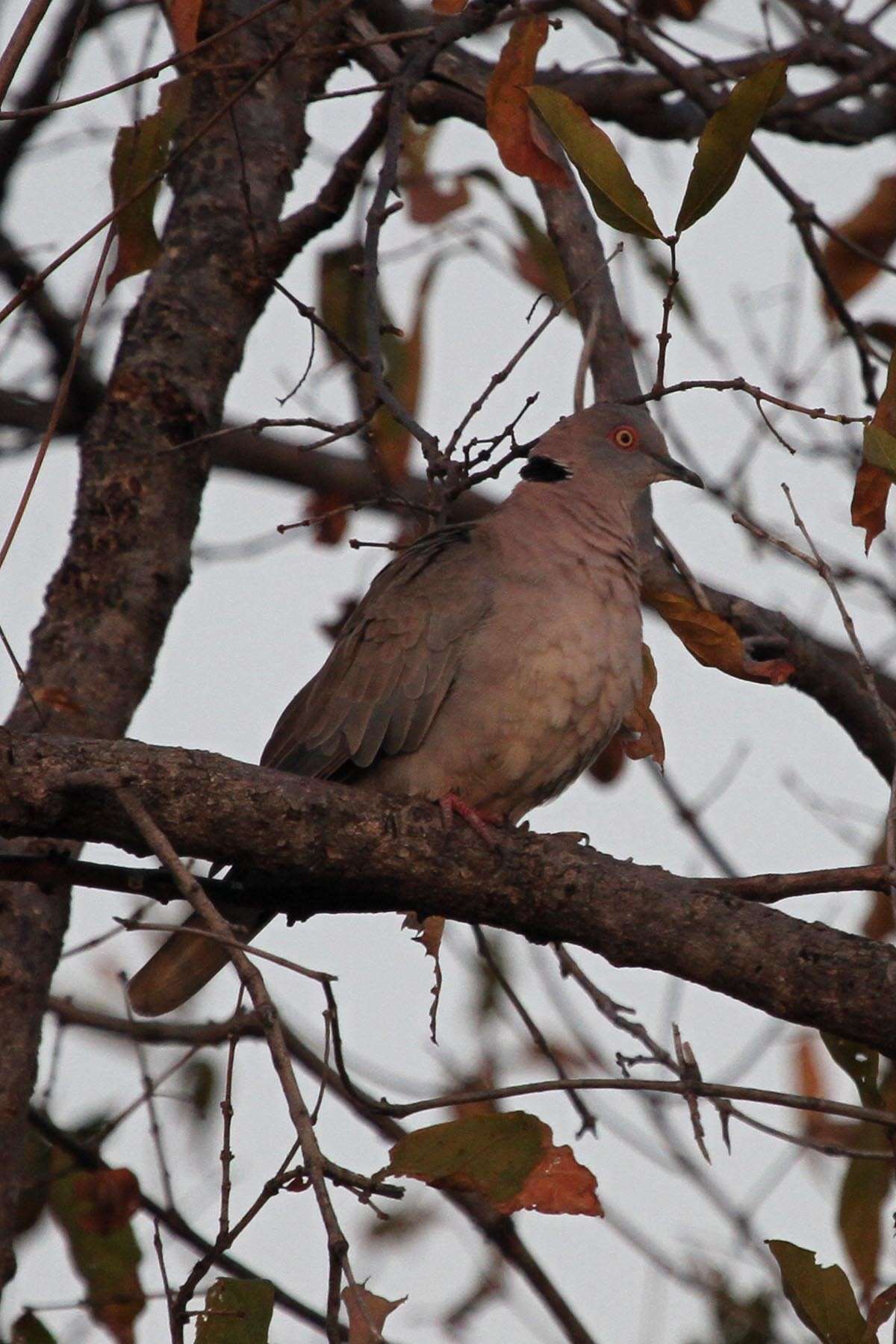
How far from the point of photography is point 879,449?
2832 millimetres

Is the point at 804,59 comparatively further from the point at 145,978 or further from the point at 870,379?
the point at 145,978

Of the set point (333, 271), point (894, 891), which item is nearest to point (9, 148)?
point (333, 271)

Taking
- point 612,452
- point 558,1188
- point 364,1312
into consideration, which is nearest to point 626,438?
point 612,452

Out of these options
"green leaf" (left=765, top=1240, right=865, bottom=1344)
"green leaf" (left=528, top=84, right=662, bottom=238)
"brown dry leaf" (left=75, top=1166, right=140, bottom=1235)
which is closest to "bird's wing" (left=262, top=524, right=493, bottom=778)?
"brown dry leaf" (left=75, top=1166, right=140, bottom=1235)

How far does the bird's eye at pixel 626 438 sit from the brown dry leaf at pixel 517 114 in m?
1.57

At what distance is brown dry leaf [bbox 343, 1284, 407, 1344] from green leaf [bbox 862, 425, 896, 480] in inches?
63.2

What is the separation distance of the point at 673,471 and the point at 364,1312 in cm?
347

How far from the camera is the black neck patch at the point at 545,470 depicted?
4.93 metres

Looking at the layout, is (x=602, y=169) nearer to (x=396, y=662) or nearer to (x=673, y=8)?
(x=396, y=662)

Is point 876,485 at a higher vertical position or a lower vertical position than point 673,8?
lower

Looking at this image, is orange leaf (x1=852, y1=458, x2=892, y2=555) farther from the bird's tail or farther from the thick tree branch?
the bird's tail

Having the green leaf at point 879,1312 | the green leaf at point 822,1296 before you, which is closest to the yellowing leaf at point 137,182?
the green leaf at point 822,1296

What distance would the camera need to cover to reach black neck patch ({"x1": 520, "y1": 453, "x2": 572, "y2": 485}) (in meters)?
4.93

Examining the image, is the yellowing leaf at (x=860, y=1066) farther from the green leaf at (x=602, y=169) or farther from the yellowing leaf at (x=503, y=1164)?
the green leaf at (x=602, y=169)
